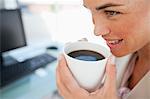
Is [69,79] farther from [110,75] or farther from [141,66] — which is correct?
[141,66]

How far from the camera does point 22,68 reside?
1.47 metres

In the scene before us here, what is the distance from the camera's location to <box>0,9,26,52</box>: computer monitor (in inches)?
59.4

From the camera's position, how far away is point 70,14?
2307 mm

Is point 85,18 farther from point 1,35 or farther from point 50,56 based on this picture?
point 1,35

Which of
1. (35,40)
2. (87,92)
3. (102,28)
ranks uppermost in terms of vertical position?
(102,28)

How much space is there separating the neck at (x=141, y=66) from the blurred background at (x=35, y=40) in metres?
0.16

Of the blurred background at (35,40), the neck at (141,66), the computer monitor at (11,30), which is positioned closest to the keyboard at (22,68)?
the blurred background at (35,40)

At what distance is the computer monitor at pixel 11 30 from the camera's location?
1.51 meters

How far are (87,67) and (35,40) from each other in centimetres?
155

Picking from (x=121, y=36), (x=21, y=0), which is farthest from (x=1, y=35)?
(x=121, y=36)

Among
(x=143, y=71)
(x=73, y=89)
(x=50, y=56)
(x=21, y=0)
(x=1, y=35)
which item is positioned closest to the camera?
(x=73, y=89)

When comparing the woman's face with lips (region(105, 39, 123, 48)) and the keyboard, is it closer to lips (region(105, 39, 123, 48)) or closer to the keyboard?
lips (region(105, 39, 123, 48))

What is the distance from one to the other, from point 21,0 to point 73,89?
1749 millimetres

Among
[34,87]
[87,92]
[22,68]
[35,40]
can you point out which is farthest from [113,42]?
[35,40]
